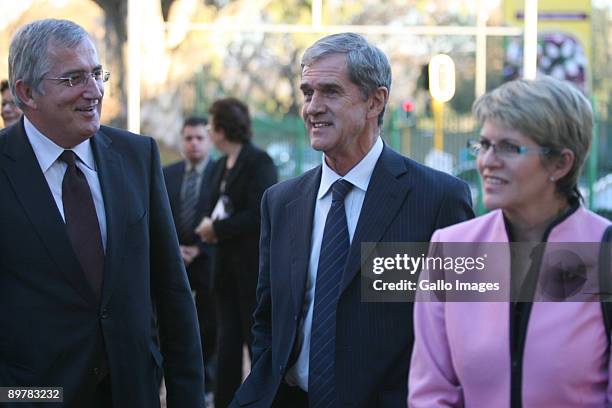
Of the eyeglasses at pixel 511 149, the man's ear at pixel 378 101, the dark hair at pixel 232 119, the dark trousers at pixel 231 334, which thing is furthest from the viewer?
the dark hair at pixel 232 119

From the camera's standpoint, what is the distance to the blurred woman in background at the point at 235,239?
779 cm

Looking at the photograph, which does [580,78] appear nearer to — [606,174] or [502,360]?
[606,174]

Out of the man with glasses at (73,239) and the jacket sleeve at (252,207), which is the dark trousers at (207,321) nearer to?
the jacket sleeve at (252,207)

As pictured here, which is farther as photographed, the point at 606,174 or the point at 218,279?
the point at 606,174

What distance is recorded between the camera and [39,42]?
12.9 feet

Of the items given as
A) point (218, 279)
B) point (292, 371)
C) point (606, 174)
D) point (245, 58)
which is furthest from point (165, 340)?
point (245, 58)

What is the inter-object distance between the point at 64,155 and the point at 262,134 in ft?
46.2

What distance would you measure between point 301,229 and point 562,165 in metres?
1.32

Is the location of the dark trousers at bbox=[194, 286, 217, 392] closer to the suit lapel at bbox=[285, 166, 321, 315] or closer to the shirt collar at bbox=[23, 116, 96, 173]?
the suit lapel at bbox=[285, 166, 321, 315]

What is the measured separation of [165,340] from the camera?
14.2ft

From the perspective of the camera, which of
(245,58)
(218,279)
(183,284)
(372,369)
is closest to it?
(372,369)

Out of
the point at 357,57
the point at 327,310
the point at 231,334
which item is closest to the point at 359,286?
the point at 327,310

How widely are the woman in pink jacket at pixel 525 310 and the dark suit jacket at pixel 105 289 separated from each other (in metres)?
1.31

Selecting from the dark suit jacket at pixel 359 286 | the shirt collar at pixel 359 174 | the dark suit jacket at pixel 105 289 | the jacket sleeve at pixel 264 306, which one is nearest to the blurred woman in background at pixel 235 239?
the jacket sleeve at pixel 264 306
